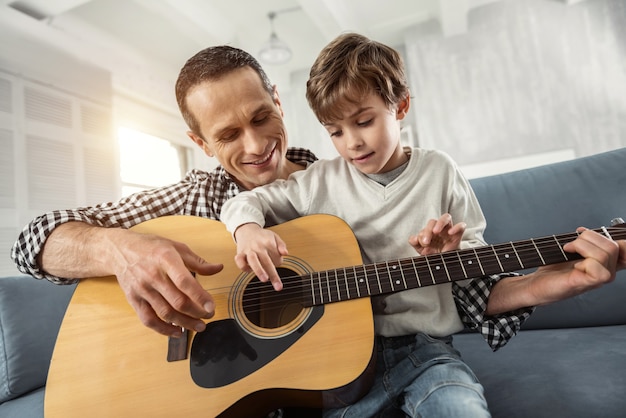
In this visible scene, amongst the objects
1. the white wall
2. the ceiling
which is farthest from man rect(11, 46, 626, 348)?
the white wall

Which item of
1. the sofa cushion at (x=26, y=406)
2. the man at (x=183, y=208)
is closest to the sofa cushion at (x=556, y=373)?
the man at (x=183, y=208)

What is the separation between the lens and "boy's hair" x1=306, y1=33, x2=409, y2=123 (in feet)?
3.45

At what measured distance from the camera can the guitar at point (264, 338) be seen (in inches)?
31.5

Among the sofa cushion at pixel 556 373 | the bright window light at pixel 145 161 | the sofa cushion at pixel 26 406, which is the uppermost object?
the bright window light at pixel 145 161

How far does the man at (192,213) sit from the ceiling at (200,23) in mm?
3053

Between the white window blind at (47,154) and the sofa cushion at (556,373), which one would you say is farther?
the white window blind at (47,154)

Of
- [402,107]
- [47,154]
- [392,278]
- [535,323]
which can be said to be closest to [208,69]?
[402,107]

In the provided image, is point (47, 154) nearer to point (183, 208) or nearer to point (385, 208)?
point (183, 208)

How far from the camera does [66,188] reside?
3561mm

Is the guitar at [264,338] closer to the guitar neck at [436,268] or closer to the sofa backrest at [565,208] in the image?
the guitar neck at [436,268]

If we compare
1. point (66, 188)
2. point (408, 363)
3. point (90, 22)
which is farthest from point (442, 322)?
point (90, 22)

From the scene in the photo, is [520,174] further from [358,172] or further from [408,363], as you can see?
[408,363]

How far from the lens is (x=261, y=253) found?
84cm

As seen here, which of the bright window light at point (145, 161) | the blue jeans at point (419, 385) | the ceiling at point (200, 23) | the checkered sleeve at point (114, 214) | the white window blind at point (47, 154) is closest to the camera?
the blue jeans at point (419, 385)
